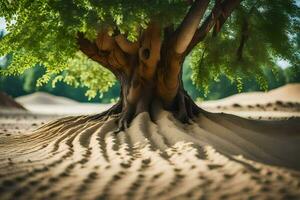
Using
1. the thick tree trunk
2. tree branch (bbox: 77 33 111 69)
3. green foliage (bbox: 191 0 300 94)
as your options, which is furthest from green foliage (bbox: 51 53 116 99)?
the thick tree trunk

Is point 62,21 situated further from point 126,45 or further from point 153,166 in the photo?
point 153,166

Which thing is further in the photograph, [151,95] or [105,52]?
[105,52]

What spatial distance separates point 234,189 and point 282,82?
35.5 m

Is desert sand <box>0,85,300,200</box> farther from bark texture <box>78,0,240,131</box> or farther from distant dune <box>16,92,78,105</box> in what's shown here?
distant dune <box>16,92,78,105</box>

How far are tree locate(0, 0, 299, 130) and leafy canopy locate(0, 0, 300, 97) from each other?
15mm

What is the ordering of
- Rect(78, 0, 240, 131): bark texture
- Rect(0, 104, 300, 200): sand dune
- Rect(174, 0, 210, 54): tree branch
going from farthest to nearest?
Rect(78, 0, 240, 131): bark texture
Rect(174, 0, 210, 54): tree branch
Rect(0, 104, 300, 200): sand dune

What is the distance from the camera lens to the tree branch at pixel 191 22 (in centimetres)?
732

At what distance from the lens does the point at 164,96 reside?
28.1 feet

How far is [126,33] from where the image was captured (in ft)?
27.9

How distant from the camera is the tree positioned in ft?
20.6

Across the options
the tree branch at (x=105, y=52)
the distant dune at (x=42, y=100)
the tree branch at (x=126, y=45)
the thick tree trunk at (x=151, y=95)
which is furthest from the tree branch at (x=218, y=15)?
the distant dune at (x=42, y=100)

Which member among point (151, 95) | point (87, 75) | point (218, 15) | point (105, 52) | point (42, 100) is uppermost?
point (218, 15)

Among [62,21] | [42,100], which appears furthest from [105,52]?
[42,100]

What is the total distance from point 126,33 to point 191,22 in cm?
167
